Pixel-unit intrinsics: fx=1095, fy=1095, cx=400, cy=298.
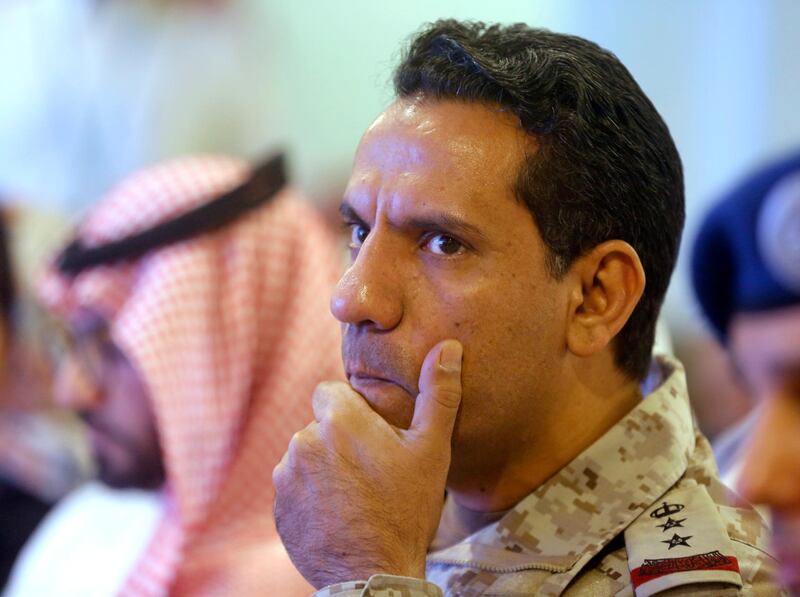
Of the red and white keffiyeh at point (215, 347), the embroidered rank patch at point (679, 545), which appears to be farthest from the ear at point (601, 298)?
the red and white keffiyeh at point (215, 347)

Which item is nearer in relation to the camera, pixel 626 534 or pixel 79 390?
pixel 626 534

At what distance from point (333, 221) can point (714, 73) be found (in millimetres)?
1734

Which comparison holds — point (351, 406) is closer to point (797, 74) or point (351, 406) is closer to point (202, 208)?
point (202, 208)

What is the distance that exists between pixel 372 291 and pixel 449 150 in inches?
9.2

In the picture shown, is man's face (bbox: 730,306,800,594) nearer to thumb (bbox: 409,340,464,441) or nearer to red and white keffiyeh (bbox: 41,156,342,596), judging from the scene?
thumb (bbox: 409,340,464,441)

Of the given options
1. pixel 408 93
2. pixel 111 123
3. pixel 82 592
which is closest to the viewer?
pixel 408 93

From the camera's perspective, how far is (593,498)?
5.31 ft

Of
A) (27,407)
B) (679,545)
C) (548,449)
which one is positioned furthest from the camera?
(27,407)

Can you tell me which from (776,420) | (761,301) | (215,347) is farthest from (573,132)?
(215,347)

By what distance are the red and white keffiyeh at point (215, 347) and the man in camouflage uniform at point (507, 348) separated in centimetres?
103

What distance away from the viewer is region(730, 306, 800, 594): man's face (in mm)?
1313

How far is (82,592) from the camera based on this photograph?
117 inches

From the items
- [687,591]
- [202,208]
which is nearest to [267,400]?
[202,208]

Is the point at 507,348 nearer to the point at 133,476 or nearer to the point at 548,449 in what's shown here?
the point at 548,449
